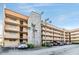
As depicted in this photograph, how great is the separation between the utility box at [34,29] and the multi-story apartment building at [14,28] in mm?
67

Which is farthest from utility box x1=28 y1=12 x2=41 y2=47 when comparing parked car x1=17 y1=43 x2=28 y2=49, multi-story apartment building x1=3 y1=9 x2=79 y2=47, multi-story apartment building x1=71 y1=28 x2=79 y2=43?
multi-story apartment building x1=71 y1=28 x2=79 y2=43

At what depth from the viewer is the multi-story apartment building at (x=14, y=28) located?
259 cm

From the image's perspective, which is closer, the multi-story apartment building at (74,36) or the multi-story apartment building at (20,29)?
the multi-story apartment building at (20,29)

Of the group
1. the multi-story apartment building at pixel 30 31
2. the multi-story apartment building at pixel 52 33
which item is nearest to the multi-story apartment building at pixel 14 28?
the multi-story apartment building at pixel 30 31

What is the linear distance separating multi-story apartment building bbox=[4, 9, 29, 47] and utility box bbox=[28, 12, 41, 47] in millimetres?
67

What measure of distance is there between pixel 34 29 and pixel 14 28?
0.31 metres

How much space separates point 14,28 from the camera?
103 inches

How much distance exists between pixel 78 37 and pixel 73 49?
20 centimetres

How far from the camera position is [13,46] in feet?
Result: 8.61

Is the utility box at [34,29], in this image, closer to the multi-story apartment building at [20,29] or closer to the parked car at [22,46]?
the multi-story apartment building at [20,29]

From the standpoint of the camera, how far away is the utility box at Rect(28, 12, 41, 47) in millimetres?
2705

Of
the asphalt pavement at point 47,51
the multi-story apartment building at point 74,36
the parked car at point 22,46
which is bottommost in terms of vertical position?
the asphalt pavement at point 47,51

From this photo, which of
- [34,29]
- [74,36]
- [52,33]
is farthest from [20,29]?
[74,36]

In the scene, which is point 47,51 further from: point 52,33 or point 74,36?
point 74,36
